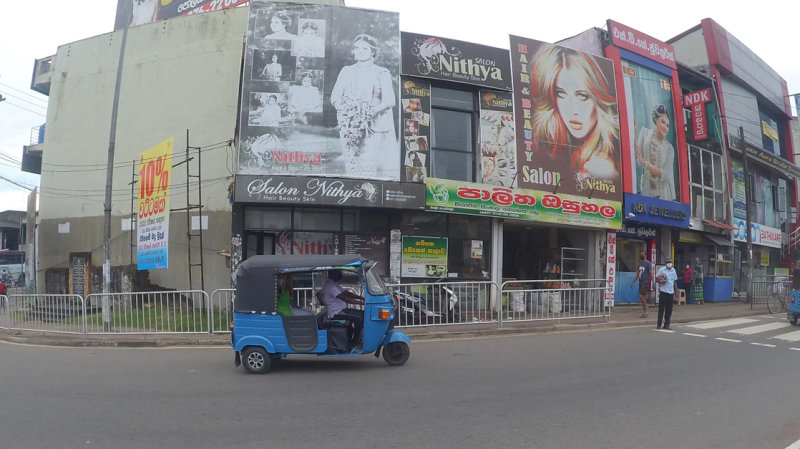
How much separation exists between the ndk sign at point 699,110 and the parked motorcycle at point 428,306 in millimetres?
15977

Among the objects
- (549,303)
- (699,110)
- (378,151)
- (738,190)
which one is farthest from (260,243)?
(738,190)

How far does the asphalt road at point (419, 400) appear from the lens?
5289 mm

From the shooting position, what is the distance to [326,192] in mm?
15219

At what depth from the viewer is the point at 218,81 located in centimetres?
1914

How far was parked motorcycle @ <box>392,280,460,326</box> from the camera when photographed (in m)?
12.7

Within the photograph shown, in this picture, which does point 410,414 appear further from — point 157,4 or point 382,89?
point 157,4

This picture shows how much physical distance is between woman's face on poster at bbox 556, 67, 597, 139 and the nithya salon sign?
6.51 meters

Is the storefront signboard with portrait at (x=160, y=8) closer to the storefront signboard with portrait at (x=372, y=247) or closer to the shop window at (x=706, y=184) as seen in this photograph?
the storefront signboard with portrait at (x=372, y=247)

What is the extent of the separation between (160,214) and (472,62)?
400 inches

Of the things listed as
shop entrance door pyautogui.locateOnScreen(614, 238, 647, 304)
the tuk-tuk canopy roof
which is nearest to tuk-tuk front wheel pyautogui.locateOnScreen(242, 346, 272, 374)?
the tuk-tuk canopy roof

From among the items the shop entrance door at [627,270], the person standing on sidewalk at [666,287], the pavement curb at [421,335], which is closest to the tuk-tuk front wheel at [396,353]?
the pavement curb at [421,335]

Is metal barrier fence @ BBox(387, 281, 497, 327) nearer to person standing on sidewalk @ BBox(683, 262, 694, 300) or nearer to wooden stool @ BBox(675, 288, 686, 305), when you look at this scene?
wooden stool @ BBox(675, 288, 686, 305)

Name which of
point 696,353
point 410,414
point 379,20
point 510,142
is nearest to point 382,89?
point 379,20

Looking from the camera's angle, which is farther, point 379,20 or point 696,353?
point 379,20
